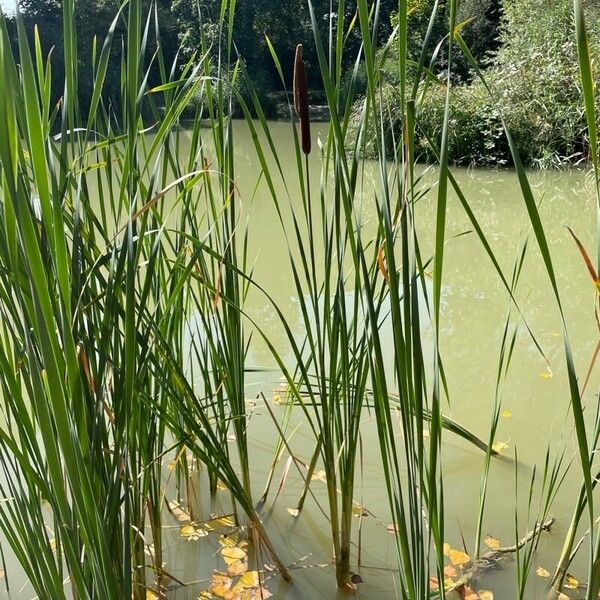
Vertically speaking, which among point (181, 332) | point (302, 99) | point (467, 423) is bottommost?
point (467, 423)

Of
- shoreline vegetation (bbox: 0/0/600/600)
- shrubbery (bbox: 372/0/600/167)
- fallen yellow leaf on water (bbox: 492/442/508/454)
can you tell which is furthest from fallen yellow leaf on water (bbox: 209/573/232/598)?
shrubbery (bbox: 372/0/600/167)

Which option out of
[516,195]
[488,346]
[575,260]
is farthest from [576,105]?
[488,346]

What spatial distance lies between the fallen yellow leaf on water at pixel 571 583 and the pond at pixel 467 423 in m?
0.04

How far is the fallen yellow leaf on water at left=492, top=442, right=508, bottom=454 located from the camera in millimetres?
1627

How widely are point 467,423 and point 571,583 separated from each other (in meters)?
0.67

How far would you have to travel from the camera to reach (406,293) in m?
0.58

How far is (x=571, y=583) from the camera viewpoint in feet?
3.78

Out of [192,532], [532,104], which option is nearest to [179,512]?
[192,532]

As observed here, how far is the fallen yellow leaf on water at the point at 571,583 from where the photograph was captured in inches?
45.3

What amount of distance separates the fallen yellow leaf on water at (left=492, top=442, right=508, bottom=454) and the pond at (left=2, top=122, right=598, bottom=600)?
0.04 feet

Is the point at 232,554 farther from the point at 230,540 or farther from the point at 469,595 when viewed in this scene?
the point at 469,595

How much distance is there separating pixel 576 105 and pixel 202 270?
544cm

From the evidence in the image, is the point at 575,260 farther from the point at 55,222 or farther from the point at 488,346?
the point at 55,222

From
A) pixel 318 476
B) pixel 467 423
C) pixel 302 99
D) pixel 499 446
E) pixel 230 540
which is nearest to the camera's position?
pixel 302 99
